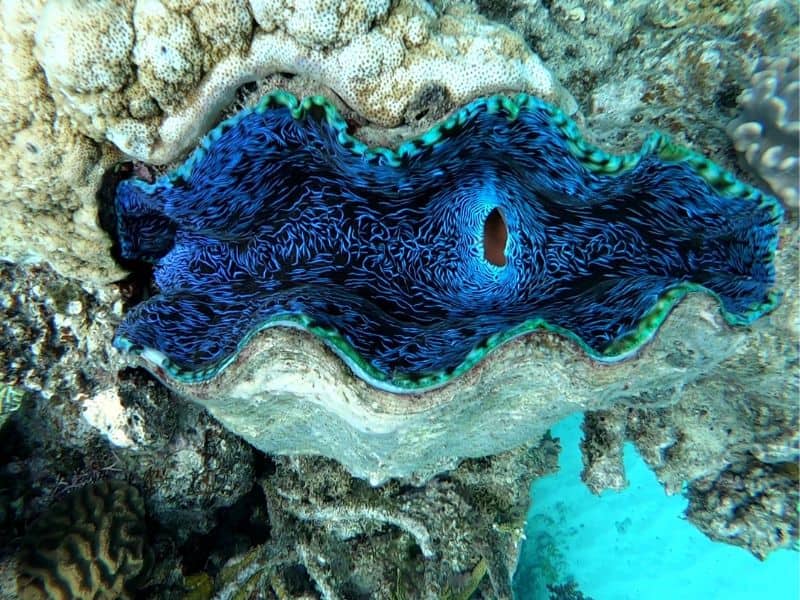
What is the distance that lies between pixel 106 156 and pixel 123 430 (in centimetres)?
158

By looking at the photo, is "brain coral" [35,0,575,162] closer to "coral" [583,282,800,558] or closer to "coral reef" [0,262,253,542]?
"coral reef" [0,262,253,542]

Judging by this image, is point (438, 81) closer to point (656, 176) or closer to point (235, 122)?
point (235, 122)

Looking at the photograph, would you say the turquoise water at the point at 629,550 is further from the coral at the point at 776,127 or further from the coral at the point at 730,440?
the coral at the point at 776,127

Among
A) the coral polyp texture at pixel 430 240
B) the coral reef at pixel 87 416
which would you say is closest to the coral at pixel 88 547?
the coral reef at pixel 87 416

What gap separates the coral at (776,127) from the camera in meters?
2.21

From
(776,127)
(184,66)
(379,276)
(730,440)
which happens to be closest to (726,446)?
(730,440)

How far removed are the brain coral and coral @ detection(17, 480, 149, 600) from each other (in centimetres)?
219

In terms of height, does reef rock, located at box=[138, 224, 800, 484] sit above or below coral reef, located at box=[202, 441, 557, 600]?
above

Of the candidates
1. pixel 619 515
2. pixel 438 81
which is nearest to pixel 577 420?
pixel 619 515

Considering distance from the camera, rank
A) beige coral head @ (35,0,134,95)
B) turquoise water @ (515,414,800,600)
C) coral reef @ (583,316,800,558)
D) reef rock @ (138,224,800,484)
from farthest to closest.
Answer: turquoise water @ (515,414,800,600)
coral reef @ (583,316,800,558)
reef rock @ (138,224,800,484)
beige coral head @ (35,0,134,95)

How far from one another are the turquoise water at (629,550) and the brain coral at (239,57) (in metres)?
4.54

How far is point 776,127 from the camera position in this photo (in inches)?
88.1

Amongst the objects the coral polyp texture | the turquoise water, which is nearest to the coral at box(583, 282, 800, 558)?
the coral polyp texture

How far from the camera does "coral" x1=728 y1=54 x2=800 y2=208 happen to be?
2213mm
